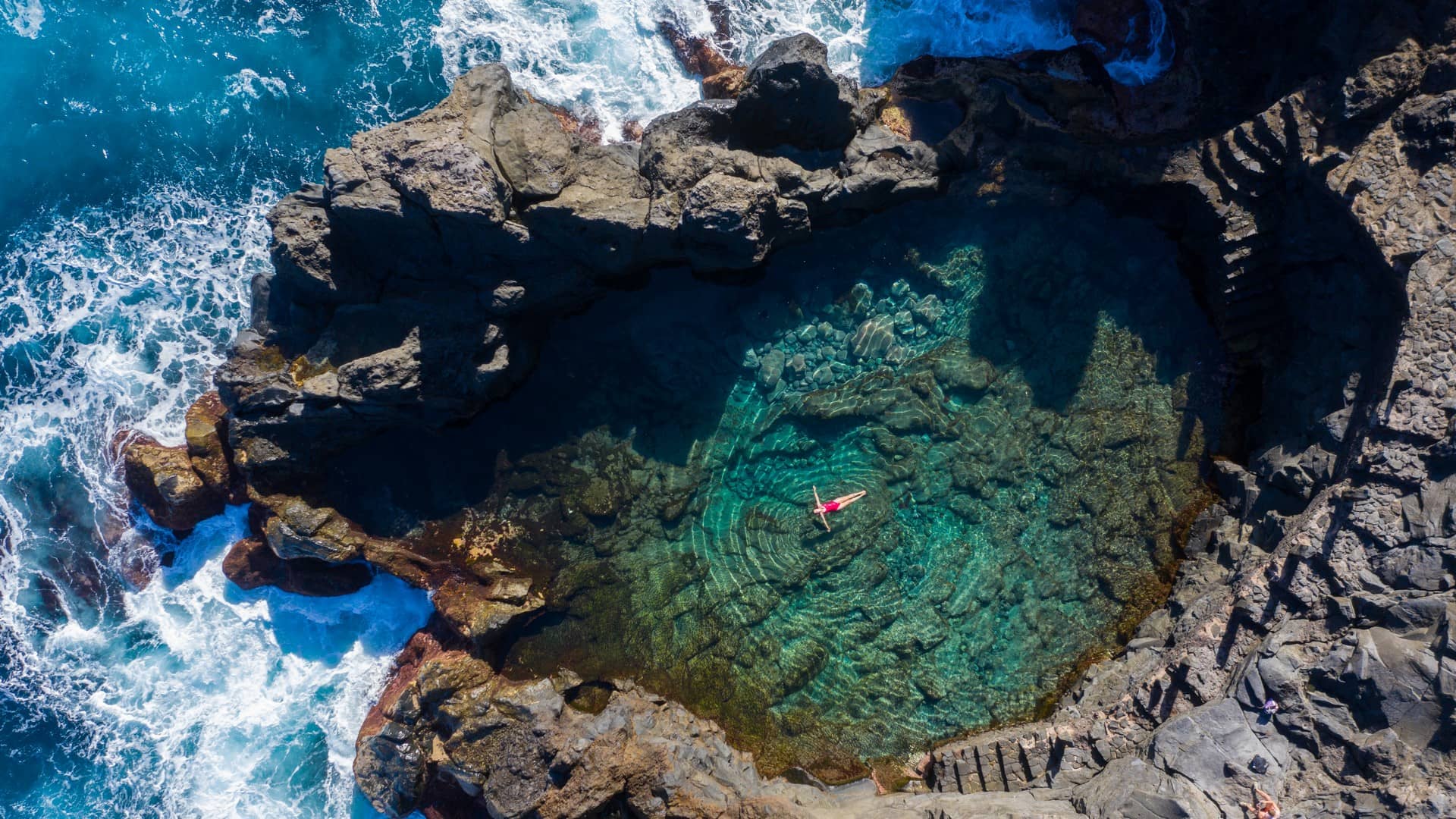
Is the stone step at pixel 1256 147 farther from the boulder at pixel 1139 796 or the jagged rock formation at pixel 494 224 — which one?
the boulder at pixel 1139 796

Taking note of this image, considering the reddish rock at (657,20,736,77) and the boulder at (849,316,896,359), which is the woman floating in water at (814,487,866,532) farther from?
the reddish rock at (657,20,736,77)

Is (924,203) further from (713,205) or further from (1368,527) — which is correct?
(1368,527)


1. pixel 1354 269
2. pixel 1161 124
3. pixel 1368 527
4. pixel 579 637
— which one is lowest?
pixel 579 637

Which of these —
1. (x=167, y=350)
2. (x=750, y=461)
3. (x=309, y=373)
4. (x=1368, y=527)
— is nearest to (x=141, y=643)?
(x=167, y=350)

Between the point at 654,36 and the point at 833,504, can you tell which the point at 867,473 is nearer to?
the point at 833,504

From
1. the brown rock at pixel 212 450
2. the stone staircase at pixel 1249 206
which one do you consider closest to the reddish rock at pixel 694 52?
the stone staircase at pixel 1249 206

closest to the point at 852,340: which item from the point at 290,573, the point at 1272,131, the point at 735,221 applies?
the point at 735,221

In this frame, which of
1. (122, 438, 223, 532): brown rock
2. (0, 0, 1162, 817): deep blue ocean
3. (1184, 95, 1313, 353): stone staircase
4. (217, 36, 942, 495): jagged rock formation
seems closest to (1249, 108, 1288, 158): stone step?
(1184, 95, 1313, 353): stone staircase
